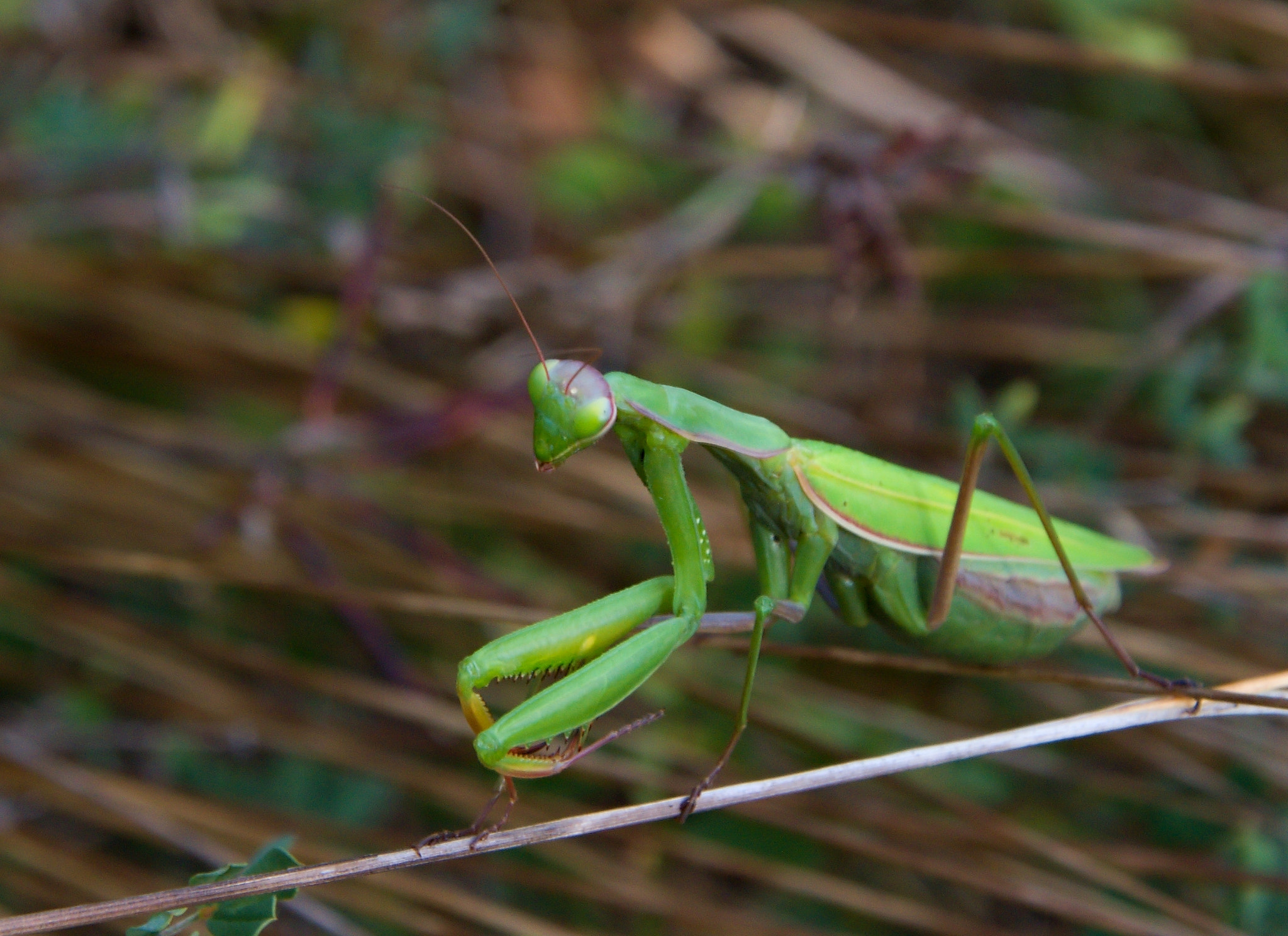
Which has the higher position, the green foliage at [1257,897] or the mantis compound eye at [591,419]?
the mantis compound eye at [591,419]

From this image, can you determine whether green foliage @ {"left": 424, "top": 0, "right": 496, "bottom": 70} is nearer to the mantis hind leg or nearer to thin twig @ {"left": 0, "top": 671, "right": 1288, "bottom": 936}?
the mantis hind leg

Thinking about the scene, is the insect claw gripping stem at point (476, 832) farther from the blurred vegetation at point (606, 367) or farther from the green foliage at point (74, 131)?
the green foliage at point (74, 131)

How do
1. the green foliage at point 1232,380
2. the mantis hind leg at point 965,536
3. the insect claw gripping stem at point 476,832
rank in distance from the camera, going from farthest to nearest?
1. the green foliage at point 1232,380
2. the mantis hind leg at point 965,536
3. the insect claw gripping stem at point 476,832

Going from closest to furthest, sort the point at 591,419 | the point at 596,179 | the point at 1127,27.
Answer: the point at 591,419 → the point at 1127,27 → the point at 596,179

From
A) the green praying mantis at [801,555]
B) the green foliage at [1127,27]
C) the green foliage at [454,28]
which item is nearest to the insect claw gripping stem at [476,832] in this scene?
the green praying mantis at [801,555]

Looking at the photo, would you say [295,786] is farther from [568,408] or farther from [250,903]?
[568,408]

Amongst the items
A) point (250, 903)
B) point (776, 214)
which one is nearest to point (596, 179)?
point (776, 214)

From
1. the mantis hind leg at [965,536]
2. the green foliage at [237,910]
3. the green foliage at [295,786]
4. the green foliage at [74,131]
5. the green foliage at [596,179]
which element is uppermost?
the green foliage at [596,179]

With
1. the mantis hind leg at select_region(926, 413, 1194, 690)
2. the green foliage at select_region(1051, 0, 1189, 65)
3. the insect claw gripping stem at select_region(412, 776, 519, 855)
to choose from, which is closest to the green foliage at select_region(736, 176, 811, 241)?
the green foliage at select_region(1051, 0, 1189, 65)
